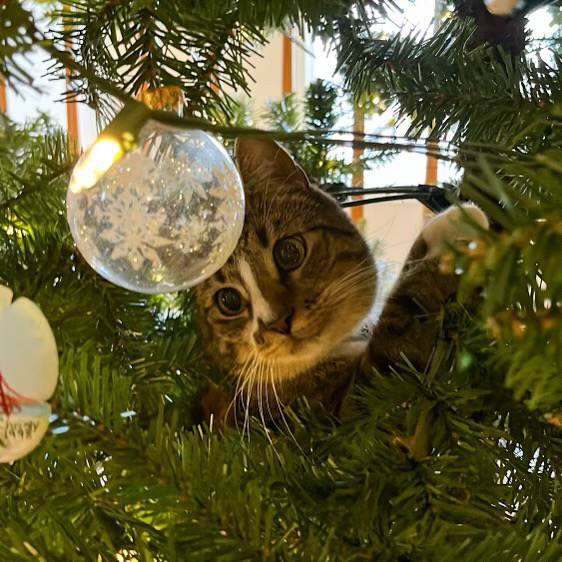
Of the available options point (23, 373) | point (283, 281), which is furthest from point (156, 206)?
point (283, 281)

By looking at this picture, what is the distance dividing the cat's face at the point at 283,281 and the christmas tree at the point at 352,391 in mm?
151

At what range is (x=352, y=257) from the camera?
79cm

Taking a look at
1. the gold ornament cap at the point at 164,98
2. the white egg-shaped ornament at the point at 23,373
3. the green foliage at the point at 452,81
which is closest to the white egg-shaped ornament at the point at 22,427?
the white egg-shaped ornament at the point at 23,373

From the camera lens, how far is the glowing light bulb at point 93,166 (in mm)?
320

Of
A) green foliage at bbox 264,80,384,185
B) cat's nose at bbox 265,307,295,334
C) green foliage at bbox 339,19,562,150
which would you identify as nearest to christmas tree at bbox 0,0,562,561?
green foliage at bbox 339,19,562,150

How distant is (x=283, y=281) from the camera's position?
29.2 inches

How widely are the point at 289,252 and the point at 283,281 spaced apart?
0.15 feet

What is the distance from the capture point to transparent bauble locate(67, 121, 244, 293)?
1.19 ft

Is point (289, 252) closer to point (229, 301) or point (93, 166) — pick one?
point (229, 301)

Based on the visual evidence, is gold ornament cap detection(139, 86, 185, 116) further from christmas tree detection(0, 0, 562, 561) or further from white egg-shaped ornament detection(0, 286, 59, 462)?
white egg-shaped ornament detection(0, 286, 59, 462)

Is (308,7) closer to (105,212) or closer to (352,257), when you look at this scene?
(105,212)

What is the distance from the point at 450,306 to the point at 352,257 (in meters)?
0.35

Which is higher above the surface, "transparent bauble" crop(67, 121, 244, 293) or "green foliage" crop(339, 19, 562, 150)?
"green foliage" crop(339, 19, 562, 150)

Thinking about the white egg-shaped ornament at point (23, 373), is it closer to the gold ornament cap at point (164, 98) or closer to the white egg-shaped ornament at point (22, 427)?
the white egg-shaped ornament at point (22, 427)
